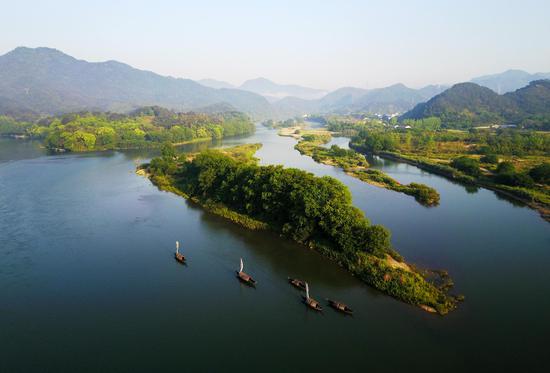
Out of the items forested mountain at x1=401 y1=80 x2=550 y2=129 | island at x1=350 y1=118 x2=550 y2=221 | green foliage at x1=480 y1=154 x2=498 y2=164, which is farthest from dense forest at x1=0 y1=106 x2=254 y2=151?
forested mountain at x1=401 y1=80 x2=550 y2=129

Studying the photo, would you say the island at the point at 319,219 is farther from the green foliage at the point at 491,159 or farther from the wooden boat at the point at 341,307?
the green foliage at the point at 491,159

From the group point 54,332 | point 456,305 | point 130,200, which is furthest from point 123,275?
point 456,305

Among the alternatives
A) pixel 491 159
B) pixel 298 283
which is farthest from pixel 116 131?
pixel 491 159

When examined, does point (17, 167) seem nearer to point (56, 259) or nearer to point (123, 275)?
point (56, 259)

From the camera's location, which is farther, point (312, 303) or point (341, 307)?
point (312, 303)

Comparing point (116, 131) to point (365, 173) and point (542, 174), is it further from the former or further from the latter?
point (542, 174)

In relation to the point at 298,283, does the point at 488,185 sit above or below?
above

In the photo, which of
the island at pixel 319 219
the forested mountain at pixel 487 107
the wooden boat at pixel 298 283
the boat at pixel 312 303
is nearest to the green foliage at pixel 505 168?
the island at pixel 319 219
